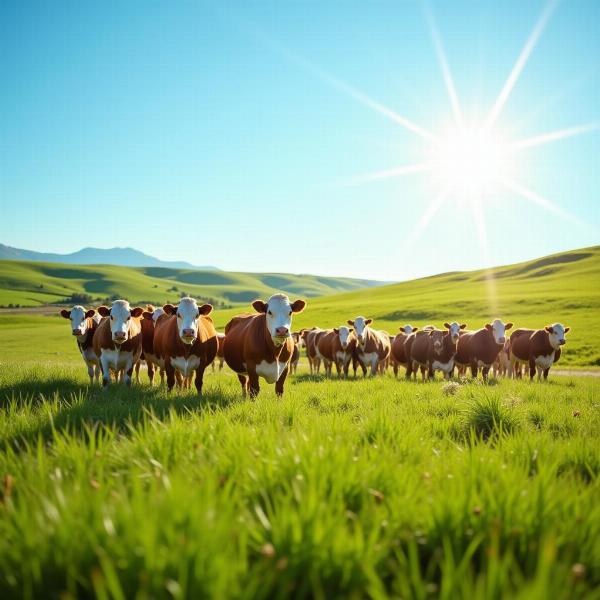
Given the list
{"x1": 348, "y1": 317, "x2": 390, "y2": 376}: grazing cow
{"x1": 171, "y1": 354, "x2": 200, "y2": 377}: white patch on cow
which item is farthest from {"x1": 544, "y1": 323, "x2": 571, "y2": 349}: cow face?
{"x1": 171, "y1": 354, "x2": 200, "y2": 377}: white patch on cow

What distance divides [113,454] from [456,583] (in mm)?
2714

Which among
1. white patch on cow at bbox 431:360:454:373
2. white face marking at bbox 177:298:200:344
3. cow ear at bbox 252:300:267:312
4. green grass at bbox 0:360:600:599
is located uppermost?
cow ear at bbox 252:300:267:312

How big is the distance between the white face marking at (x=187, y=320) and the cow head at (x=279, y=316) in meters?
1.67

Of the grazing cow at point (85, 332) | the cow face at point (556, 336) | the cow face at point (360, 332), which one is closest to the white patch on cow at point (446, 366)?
the cow face at point (360, 332)

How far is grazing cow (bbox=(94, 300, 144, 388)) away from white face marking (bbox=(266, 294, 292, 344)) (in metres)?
4.16

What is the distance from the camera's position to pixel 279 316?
9188 millimetres

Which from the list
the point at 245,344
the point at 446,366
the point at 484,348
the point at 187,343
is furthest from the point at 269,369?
the point at 484,348

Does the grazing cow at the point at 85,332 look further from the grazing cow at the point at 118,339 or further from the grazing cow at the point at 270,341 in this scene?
the grazing cow at the point at 270,341

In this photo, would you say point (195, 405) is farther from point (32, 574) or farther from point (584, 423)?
point (584, 423)

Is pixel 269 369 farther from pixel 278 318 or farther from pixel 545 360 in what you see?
pixel 545 360

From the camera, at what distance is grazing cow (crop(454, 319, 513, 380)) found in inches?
713

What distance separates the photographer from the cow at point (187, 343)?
10133mm

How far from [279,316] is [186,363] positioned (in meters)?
2.94

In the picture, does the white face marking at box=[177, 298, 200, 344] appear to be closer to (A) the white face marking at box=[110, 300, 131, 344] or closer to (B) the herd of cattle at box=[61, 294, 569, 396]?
(B) the herd of cattle at box=[61, 294, 569, 396]
